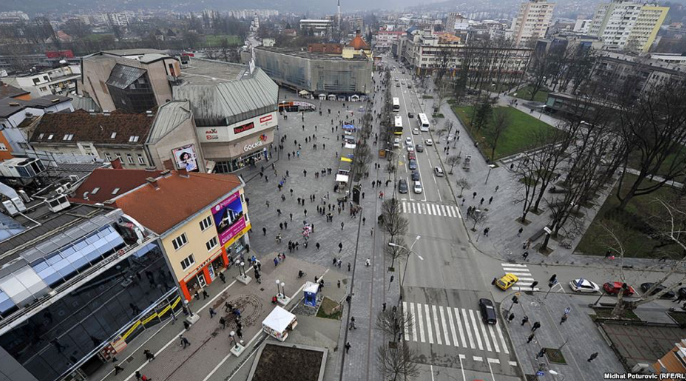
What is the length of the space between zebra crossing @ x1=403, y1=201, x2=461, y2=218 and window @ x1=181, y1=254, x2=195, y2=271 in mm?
28641

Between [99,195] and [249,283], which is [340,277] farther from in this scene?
[99,195]

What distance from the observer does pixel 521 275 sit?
33.8 metres

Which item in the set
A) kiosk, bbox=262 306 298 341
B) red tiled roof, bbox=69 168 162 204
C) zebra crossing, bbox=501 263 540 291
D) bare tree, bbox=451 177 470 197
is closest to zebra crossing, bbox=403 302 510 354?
zebra crossing, bbox=501 263 540 291

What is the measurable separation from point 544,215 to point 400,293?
90.3ft

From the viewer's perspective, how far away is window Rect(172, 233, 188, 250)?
26.5 m

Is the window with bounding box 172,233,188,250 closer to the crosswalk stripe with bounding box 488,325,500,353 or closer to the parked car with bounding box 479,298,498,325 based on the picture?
the parked car with bounding box 479,298,498,325

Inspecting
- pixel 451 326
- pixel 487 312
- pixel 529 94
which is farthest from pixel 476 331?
pixel 529 94

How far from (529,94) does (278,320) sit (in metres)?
115

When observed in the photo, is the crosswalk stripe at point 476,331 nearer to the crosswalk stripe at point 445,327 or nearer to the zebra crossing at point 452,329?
the zebra crossing at point 452,329

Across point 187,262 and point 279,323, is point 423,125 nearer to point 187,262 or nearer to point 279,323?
point 279,323

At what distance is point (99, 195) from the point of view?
29.3 meters

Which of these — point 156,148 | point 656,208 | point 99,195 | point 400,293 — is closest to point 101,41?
point 156,148

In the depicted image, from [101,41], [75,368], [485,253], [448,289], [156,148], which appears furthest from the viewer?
[101,41]

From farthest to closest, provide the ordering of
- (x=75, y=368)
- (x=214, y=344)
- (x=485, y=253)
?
(x=485, y=253) → (x=214, y=344) → (x=75, y=368)
